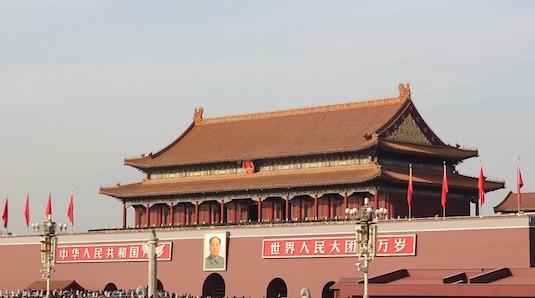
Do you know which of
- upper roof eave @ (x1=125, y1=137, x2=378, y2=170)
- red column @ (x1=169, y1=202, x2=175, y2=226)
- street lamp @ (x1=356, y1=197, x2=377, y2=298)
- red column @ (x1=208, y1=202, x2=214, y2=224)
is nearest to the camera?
street lamp @ (x1=356, y1=197, x2=377, y2=298)

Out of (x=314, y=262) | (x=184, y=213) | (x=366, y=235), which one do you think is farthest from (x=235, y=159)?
(x=366, y=235)

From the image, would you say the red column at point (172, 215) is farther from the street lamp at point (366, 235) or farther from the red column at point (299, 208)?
the street lamp at point (366, 235)

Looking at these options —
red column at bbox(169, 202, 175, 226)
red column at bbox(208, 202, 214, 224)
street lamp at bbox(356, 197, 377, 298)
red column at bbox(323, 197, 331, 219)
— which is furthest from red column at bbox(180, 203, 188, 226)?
street lamp at bbox(356, 197, 377, 298)

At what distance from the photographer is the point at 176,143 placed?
3194 inches

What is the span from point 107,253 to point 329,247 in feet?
59.5

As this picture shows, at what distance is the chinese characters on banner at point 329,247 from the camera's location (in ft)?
196

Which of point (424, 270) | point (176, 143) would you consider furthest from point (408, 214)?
point (176, 143)

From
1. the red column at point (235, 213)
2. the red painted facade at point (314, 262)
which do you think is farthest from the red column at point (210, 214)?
the red painted facade at point (314, 262)

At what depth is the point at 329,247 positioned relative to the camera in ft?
206

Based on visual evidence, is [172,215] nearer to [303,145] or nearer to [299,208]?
[299,208]

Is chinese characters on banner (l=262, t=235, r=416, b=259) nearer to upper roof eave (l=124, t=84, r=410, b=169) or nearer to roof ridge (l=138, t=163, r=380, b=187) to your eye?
roof ridge (l=138, t=163, r=380, b=187)

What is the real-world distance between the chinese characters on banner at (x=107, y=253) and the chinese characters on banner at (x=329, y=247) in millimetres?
7956

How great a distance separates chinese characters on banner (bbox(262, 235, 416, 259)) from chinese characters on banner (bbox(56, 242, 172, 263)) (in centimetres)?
796

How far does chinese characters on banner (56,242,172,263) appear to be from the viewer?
71500 millimetres
